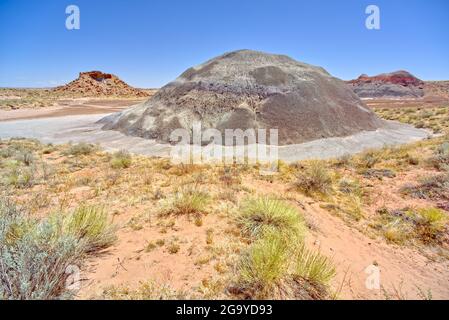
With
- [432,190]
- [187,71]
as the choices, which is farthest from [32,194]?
[187,71]

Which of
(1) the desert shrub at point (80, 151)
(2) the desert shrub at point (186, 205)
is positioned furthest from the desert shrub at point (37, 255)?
(1) the desert shrub at point (80, 151)

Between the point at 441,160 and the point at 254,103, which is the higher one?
the point at 254,103

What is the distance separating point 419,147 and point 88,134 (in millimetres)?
17342

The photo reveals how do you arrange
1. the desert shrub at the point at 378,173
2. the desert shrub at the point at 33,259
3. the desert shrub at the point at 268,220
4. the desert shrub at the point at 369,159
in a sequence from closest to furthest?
the desert shrub at the point at 33,259 → the desert shrub at the point at 268,220 → the desert shrub at the point at 378,173 → the desert shrub at the point at 369,159

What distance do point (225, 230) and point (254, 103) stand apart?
9939 mm

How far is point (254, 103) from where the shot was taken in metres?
13.5

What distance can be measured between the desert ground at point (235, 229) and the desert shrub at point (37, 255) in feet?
0.07

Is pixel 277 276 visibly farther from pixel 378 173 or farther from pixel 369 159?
pixel 369 159

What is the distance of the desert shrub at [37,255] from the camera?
260 cm

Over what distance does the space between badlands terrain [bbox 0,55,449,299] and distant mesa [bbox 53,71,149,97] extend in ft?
253

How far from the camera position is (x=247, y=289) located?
3.06m
